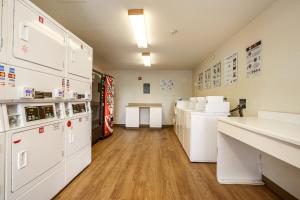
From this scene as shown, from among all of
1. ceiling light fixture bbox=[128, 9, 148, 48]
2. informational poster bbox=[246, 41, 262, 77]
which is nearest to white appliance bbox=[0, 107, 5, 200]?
ceiling light fixture bbox=[128, 9, 148, 48]

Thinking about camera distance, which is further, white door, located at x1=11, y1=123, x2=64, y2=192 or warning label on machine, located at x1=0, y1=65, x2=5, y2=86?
white door, located at x1=11, y1=123, x2=64, y2=192

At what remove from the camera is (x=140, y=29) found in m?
2.69

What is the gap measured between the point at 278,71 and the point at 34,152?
2.79 metres

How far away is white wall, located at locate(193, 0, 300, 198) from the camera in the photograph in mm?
1727

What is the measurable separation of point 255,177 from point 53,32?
3.11 meters

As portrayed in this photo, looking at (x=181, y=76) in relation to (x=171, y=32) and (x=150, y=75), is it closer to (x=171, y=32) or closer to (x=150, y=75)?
(x=150, y=75)

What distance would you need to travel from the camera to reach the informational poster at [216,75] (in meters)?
3.72

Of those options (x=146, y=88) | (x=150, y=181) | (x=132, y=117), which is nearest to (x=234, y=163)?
(x=150, y=181)

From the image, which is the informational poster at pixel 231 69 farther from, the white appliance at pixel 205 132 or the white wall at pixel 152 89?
the white wall at pixel 152 89

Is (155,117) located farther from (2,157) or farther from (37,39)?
(2,157)

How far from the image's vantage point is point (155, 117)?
6.15 m

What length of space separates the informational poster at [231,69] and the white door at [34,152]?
2956 mm

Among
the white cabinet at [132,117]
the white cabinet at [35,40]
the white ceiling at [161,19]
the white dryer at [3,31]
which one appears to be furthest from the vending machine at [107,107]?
the white dryer at [3,31]

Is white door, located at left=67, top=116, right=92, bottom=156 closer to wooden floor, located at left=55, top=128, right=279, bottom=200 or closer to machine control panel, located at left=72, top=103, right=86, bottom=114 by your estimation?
machine control panel, located at left=72, top=103, right=86, bottom=114
